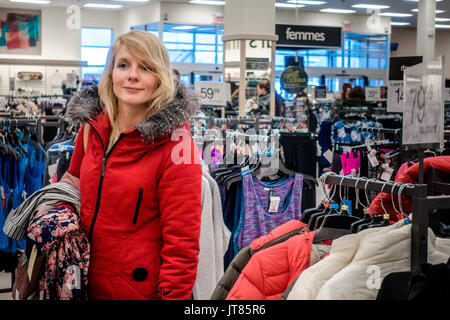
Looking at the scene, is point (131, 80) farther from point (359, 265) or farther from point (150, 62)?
point (359, 265)

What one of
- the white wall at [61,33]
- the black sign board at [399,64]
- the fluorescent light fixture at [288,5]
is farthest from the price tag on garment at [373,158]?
the white wall at [61,33]

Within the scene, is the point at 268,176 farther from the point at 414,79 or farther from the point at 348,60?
the point at 348,60

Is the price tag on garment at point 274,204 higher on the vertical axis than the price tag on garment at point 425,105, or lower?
lower

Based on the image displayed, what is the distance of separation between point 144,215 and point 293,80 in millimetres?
8725

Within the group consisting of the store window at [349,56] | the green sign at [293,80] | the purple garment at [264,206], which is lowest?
→ the purple garment at [264,206]

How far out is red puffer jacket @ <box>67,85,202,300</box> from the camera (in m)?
1.81

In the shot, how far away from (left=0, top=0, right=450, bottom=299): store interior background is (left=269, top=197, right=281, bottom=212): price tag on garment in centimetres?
1289

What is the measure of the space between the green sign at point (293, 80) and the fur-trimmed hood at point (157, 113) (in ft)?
27.6

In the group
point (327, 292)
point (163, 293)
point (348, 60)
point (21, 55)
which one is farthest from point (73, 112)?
point (348, 60)

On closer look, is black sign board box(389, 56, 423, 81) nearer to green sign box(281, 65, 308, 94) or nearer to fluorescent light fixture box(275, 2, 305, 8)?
green sign box(281, 65, 308, 94)

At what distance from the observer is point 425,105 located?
169 cm

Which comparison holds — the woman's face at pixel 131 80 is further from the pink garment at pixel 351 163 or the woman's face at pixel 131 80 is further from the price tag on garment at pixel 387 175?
the pink garment at pixel 351 163

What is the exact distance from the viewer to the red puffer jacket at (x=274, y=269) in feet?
5.65

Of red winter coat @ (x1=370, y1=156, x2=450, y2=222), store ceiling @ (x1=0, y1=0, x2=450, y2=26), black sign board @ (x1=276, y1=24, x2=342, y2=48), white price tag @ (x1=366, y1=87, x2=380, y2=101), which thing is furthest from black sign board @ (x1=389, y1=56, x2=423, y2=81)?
store ceiling @ (x1=0, y1=0, x2=450, y2=26)
